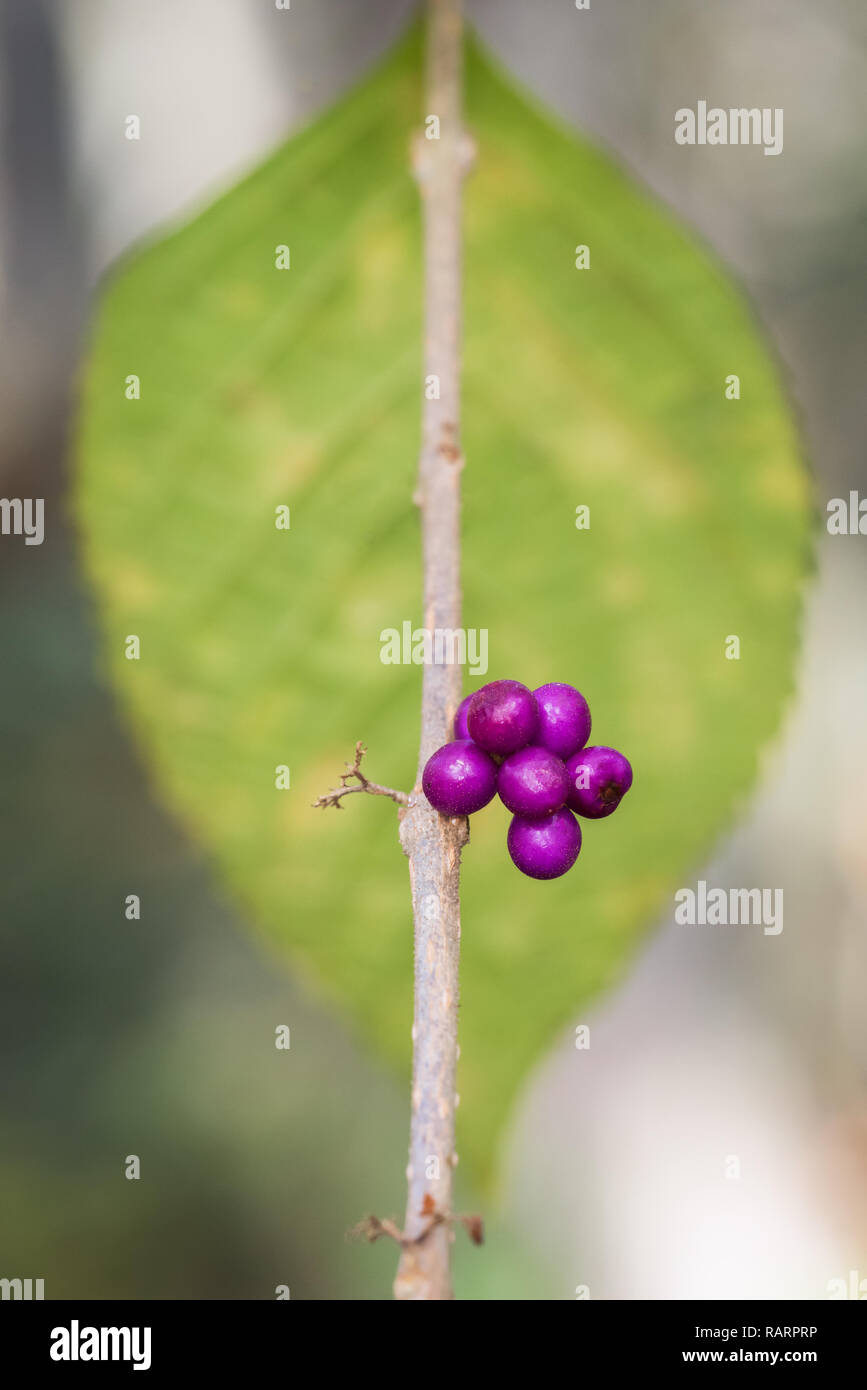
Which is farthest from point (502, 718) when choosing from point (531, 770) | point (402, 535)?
point (402, 535)

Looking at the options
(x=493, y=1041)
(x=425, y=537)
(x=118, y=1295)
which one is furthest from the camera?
(x=118, y=1295)

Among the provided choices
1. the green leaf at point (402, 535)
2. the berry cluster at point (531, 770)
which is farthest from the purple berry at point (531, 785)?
the green leaf at point (402, 535)

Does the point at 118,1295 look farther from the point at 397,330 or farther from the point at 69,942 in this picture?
the point at 397,330

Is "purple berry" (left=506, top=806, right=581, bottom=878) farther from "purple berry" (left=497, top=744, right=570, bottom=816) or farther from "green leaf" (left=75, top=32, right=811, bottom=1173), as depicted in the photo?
"green leaf" (left=75, top=32, right=811, bottom=1173)

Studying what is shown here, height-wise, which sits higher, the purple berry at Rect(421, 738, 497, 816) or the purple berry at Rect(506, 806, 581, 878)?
the purple berry at Rect(421, 738, 497, 816)

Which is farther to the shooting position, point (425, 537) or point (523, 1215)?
point (523, 1215)

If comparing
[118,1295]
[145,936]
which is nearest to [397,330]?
[145,936]

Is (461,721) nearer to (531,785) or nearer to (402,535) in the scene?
(531,785)

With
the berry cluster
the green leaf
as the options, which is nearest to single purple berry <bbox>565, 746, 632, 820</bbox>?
the berry cluster
